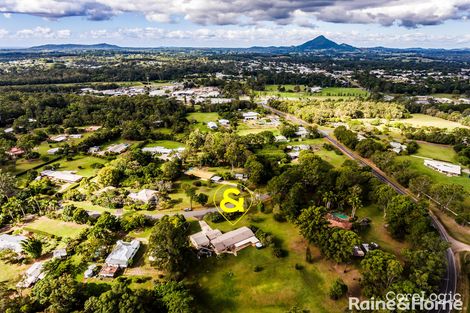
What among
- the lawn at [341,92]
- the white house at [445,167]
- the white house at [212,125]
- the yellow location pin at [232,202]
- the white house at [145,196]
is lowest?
the yellow location pin at [232,202]

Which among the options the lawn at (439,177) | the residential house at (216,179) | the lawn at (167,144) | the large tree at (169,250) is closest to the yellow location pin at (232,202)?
the residential house at (216,179)

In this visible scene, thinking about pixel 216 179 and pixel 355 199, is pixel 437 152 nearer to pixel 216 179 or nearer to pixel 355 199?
pixel 355 199

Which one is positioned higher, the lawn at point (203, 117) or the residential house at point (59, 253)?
the lawn at point (203, 117)

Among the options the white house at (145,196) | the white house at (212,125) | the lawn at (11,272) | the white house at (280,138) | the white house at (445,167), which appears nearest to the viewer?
the lawn at (11,272)

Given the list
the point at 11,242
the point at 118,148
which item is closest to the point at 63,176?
the point at 118,148

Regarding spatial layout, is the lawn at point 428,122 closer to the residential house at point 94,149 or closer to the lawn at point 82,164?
the lawn at point 82,164

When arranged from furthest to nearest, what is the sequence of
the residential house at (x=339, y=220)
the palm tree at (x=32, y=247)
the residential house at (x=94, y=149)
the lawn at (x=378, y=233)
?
the residential house at (x=94, y=149), the residential house at (x=339, y=220), the lawn at (x=378, y=233), the palm tree at (x=32, y=247)

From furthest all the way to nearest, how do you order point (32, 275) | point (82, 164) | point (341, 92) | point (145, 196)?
point (341, 92), point (82, 164), point (145, 196), point (32, 275)

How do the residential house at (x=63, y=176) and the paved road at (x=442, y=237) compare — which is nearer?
the paved road at (x=442, y=237)

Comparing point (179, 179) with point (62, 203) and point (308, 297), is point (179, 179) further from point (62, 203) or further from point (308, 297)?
point (308, 297)
